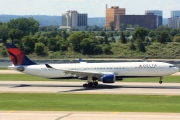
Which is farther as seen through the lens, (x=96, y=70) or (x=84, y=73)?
(x=96, y=70)

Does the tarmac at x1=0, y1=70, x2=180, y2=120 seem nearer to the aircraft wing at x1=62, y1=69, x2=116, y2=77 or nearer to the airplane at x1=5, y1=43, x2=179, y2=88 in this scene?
the airplane at x1=5, y1=43, x2=179, y2=88

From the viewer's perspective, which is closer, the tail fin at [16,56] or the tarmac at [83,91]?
the tarmac at [83,91]

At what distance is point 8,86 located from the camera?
66938mm

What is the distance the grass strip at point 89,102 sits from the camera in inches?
1806

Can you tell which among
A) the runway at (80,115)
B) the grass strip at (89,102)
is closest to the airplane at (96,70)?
the grass strip at (89,102)

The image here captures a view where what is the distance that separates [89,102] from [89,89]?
13384 mm

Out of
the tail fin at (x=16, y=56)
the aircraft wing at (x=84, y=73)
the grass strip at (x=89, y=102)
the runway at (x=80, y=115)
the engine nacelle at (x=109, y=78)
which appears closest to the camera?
the runway at (x=80, y=115)

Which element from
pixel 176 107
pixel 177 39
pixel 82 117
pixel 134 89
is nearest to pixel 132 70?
pixel 134 89

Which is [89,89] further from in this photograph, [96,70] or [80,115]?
[80,115]

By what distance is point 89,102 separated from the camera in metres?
50.2

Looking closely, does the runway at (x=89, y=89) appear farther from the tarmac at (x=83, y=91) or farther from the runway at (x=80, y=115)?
the runway at (x=80, y=115)

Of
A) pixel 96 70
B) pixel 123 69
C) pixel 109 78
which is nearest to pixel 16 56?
pixel 96 70

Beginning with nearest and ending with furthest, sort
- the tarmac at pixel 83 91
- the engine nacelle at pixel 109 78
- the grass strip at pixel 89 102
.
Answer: the tarmac at pixel 83 91 < the grass strip at pixel 89 102 < the engine nacelle at pixel 109 78

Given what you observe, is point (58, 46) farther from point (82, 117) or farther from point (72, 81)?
point (82, 117)
